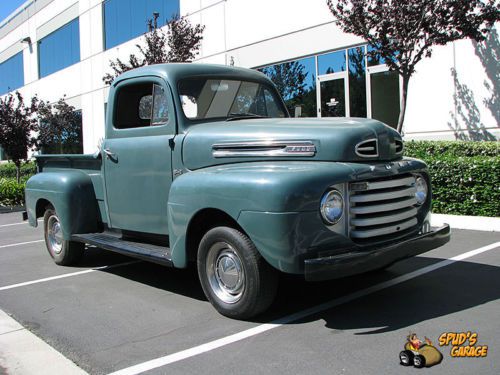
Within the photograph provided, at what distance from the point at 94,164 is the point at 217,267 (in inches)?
101

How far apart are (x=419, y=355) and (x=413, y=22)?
7.66 m

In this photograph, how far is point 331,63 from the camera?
1380 centimetres

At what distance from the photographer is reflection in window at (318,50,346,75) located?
1348 cm

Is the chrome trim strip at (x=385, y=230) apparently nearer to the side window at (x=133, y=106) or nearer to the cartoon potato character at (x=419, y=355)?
the cartoon potato character at (x=419, y=355)

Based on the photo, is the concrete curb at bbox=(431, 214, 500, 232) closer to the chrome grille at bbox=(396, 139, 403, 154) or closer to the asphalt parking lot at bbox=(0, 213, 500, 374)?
the asphalt parking lot at bbox=(0, 213, 500, 374)

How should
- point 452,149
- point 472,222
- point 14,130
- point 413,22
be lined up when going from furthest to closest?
point 14,130
point 452,149
point 413,22
point 472,222

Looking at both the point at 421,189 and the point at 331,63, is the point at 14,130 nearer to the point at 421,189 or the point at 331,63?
the point at 331,63

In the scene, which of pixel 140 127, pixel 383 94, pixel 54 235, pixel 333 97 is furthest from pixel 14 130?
pixel 140 127

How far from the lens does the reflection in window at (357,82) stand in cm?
1302

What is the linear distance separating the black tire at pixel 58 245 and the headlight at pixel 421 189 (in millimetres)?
4184

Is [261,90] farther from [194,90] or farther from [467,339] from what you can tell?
[467,339]

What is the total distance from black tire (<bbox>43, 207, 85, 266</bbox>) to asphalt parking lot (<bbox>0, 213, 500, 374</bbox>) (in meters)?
0.30

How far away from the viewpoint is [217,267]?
422 cm

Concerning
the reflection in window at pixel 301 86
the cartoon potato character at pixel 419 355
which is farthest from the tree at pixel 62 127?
the cartoon potato character at pixel 419 355
